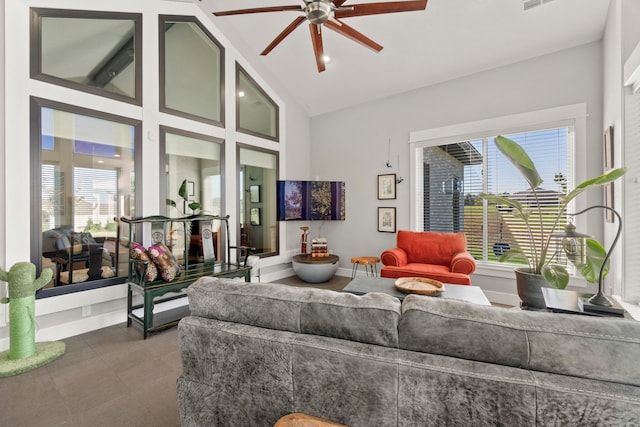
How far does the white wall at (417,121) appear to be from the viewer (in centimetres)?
340

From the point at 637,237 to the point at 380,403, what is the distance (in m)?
2.69

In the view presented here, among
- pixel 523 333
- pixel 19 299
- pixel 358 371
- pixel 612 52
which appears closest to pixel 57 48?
pixel 19 299

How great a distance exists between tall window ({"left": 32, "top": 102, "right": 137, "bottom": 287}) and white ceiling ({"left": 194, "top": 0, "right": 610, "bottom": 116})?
2310mm

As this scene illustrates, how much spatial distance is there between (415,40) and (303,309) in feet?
12.8

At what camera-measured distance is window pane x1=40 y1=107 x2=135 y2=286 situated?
282 centimetres

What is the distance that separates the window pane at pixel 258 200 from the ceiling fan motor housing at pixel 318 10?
2564 millimetres

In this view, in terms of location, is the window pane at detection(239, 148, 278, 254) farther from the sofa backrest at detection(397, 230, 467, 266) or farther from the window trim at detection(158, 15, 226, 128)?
the sofa backrest at detection(397, 230, 467, 266)

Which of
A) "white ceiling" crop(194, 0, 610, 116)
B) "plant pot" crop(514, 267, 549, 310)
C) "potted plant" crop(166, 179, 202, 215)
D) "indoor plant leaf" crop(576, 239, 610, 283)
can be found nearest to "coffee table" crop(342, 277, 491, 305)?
"plant pot" crop(514, 267, 549, 310)

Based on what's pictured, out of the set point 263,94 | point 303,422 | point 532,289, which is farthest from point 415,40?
point 303,422

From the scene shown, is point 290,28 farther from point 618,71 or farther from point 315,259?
point 315,259

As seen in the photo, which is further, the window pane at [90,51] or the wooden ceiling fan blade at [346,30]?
the window pane at [90,51]

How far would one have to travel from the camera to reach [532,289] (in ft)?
8.00

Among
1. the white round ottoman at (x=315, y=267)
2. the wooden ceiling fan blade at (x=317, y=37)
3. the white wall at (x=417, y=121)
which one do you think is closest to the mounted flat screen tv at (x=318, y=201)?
the white wall at (x=417, y=121)

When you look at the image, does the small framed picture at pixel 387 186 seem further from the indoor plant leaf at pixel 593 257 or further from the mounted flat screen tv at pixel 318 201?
the indoor plant leaf at pixel 593 257
